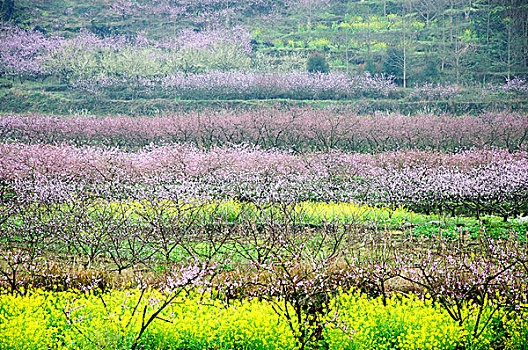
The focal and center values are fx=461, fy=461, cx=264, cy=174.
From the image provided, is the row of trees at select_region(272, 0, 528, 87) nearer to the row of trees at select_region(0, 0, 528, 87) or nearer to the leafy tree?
the row of trees at select_region(0, 0, 528, 87)

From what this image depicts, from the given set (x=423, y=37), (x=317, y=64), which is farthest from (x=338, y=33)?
(x=317, y=64)

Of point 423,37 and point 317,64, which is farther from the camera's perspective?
point 423,37

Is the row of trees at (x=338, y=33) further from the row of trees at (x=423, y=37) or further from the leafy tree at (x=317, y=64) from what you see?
the leafy tree at (x=317, y=64)

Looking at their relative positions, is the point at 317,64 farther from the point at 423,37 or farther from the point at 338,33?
the point at 423,37

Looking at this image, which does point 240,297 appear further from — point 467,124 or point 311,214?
point 467,124

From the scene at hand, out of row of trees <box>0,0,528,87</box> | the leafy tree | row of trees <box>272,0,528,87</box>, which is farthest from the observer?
the leafy tree

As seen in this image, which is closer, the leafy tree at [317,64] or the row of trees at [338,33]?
the row of trees at [338,33]

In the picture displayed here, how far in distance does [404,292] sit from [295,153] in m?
13.8

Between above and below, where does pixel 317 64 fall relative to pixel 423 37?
below

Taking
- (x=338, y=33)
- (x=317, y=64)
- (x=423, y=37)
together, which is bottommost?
(x=317, y=64)

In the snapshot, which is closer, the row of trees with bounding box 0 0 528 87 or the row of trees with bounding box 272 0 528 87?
the row of trees with bounding box 272 0 528 87

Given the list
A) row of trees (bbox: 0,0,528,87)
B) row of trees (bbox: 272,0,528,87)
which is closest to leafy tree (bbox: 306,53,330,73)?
row of trees (bbox: 0,0,528,87)

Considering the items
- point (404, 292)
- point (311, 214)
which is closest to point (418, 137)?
point (311, 214)

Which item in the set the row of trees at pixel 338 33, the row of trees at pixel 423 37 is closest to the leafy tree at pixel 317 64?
the row of trees at pixel 338 33
